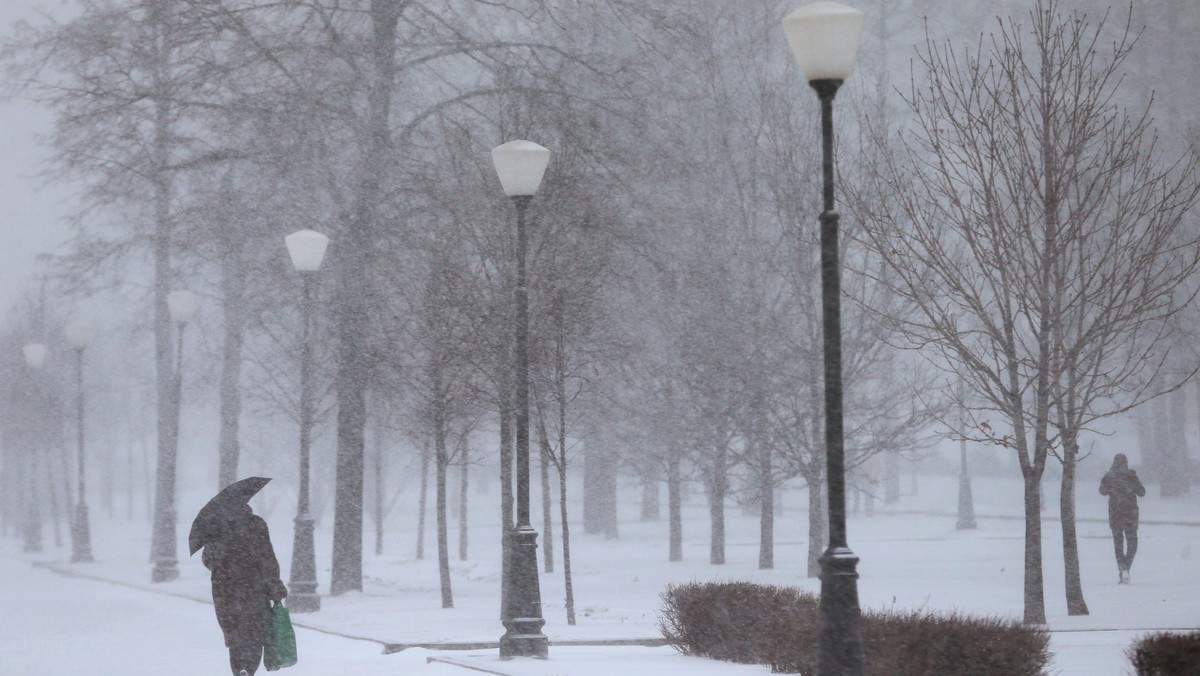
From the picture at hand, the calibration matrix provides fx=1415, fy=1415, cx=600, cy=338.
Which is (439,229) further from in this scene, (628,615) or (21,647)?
(21,647)

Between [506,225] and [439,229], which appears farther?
[439,229]

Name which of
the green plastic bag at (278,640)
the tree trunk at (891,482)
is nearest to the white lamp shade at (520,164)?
the green plastic bag at (278,640)

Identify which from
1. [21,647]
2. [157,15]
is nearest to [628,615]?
[21,647]

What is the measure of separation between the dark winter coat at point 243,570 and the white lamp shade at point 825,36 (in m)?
5.30

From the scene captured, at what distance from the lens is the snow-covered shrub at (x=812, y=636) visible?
9633mm

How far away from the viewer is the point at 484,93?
2234 centimetres

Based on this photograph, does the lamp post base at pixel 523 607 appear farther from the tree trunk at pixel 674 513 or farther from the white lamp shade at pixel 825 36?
the tree trunk at pixel 674 513

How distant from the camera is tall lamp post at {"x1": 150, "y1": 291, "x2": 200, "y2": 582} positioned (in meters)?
26.0

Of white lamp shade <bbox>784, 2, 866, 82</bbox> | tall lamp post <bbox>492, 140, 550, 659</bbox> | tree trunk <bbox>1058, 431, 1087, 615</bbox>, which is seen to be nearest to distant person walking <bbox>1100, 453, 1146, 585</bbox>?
tree trunk <bbox>1058, 431, 1087, 615</bbox>

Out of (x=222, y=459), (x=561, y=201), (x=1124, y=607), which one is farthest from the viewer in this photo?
(x=222, y=459)

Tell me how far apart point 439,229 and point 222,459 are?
41.2 feet

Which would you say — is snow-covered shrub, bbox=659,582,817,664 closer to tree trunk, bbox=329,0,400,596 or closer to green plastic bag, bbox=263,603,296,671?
green plastic bag, bbox=263,603,296,671

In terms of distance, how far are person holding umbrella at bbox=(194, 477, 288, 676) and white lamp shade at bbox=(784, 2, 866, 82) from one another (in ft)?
16.6

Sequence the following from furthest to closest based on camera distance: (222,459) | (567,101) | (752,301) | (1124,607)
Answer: (222,459) → (752,301) → (567,101) → (1124,607)
